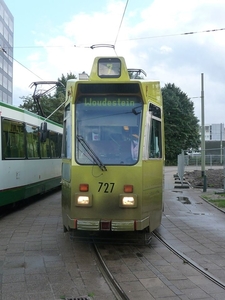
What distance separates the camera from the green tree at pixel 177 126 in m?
61.7

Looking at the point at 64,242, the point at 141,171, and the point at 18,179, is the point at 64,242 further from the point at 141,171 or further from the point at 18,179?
the point at 18,179

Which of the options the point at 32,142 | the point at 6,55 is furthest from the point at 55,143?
the point at 6,55

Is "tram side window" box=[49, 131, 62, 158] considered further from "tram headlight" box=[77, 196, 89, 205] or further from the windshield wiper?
"tram headlight" box=[77, 196, 89, 205]

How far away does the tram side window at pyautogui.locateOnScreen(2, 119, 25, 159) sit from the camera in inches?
434

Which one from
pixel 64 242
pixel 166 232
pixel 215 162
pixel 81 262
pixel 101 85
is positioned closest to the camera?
pixel 81 262

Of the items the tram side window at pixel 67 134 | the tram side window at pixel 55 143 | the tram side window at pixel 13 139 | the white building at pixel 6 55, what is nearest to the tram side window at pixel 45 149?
the tram side window at pixel 55 143

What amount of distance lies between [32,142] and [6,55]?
5437cm

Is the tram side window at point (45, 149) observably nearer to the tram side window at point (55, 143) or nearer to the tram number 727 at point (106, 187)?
the tram side window at point (55, 143)

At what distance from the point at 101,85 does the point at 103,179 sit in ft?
5.74

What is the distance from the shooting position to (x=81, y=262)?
682 centimetres

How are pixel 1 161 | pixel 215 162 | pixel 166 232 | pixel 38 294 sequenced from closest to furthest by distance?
pixel 38 294, pixel 166 232, pixel 1 161, pixel 215 162

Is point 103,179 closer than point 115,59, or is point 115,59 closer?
point 103,179

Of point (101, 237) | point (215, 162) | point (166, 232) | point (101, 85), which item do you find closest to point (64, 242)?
point (101, 237)

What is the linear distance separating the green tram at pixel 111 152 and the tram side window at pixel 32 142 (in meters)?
5.74
